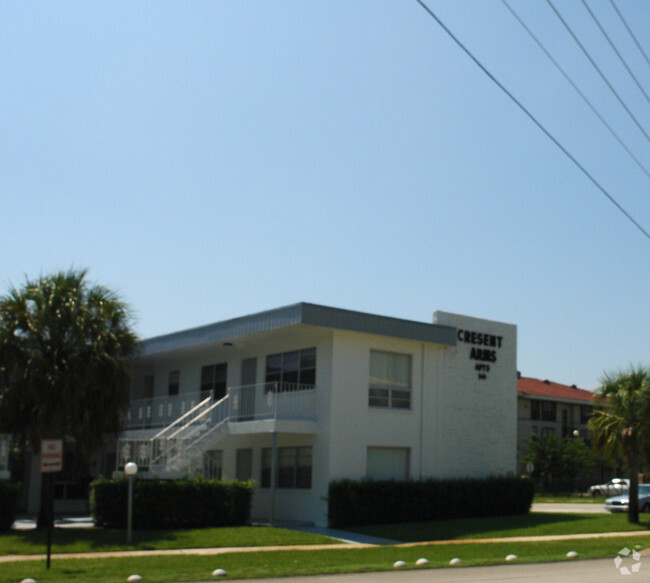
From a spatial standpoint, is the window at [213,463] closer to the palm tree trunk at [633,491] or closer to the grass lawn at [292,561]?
the grass lawn at [292,561]

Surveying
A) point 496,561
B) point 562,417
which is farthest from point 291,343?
point 562,417

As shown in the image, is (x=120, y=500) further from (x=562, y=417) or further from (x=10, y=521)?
(x=562, y=417)

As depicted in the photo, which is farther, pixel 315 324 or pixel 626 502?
pixel 626 502

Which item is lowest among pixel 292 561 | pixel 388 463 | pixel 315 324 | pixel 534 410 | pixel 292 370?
pixel 292 561

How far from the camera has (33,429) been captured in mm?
21109

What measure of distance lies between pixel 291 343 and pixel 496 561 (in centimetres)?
1234

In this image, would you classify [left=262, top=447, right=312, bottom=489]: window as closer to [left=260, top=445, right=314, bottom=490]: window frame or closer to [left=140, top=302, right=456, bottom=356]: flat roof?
[left=260, top=445, right=314, bottom=490]: window frame

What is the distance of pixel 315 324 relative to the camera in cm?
2394

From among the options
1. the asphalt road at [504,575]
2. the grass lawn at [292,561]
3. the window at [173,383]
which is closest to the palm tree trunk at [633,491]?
the grass lawn at [292,561]

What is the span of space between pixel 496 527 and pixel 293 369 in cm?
796

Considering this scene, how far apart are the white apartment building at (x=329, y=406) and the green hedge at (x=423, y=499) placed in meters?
0.66

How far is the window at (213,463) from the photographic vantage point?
28656mm

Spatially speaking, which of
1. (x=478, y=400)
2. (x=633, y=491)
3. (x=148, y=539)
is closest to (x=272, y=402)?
(x=148, y=539)

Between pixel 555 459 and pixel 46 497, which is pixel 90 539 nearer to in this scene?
pixel 46 497
